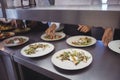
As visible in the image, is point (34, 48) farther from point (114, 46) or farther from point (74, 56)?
point (114, 46)

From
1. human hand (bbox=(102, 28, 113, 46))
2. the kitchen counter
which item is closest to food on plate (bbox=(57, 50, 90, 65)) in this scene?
the kitchen counter

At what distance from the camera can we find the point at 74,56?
0.92 m

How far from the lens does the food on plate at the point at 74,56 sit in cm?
87

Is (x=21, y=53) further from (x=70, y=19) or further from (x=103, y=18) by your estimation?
(x=103, y=18)

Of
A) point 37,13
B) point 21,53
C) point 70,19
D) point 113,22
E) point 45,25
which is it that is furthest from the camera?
point 45,25

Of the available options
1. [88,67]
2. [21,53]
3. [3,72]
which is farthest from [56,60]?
[3,72]

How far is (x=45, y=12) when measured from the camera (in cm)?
74

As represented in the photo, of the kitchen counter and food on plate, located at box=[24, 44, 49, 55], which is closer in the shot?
the kitchen counter

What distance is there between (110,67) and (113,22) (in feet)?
1.24

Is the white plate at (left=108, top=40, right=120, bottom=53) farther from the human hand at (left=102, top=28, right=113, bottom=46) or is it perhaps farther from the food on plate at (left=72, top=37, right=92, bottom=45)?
the food on plate at (left=72, top=37, right=92, bottom=45)

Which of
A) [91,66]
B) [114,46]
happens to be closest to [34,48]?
[91,66]

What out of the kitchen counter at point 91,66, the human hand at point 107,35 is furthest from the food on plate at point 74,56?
the human hand at point 107,35

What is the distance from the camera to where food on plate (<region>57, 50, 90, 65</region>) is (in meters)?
0.87

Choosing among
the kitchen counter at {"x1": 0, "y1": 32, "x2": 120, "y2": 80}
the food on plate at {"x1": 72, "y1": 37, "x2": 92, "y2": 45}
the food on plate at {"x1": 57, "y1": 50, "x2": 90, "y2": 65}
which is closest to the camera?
the kitchen counter at {"x1": 0, "y1": 32, "x2": 120, "y2": 80}
